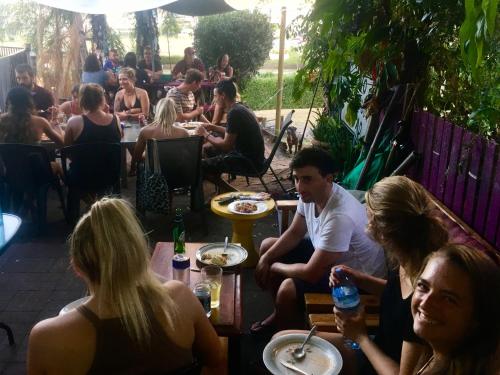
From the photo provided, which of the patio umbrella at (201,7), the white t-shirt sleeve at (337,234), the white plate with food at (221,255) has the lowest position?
the white plate with food at (221,255)

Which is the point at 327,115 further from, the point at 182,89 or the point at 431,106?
the point at 431,106

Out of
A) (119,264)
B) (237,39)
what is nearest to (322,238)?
(119,264)

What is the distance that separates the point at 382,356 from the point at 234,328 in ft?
2.17

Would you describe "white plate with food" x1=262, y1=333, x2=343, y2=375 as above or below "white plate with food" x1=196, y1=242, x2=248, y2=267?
below

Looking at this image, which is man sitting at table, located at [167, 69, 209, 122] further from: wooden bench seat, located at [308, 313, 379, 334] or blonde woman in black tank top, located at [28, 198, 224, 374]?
blonde woman in black tank top, located at [28, 198, 224, 374]

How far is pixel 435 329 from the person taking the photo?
4.16 ft

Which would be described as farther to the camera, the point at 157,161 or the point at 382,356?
the point at 157,161

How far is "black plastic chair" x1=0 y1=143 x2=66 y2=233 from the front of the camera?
435cm

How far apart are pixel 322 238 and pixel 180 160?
2.28m

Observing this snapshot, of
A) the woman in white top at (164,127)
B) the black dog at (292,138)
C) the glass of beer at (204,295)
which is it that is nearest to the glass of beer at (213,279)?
the glass of beer at (204,295)

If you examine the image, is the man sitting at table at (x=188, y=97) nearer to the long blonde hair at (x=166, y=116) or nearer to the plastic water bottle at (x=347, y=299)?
the long blonde hair at (x=166, y=116)

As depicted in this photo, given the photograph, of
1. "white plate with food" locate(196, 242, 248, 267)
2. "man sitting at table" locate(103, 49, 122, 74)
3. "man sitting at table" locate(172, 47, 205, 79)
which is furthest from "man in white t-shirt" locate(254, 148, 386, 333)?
"man sitting at table" locate(103, 49, 122, 74)

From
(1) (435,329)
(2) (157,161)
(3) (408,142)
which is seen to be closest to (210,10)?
(2) (157,161)

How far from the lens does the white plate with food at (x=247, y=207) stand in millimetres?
3855
